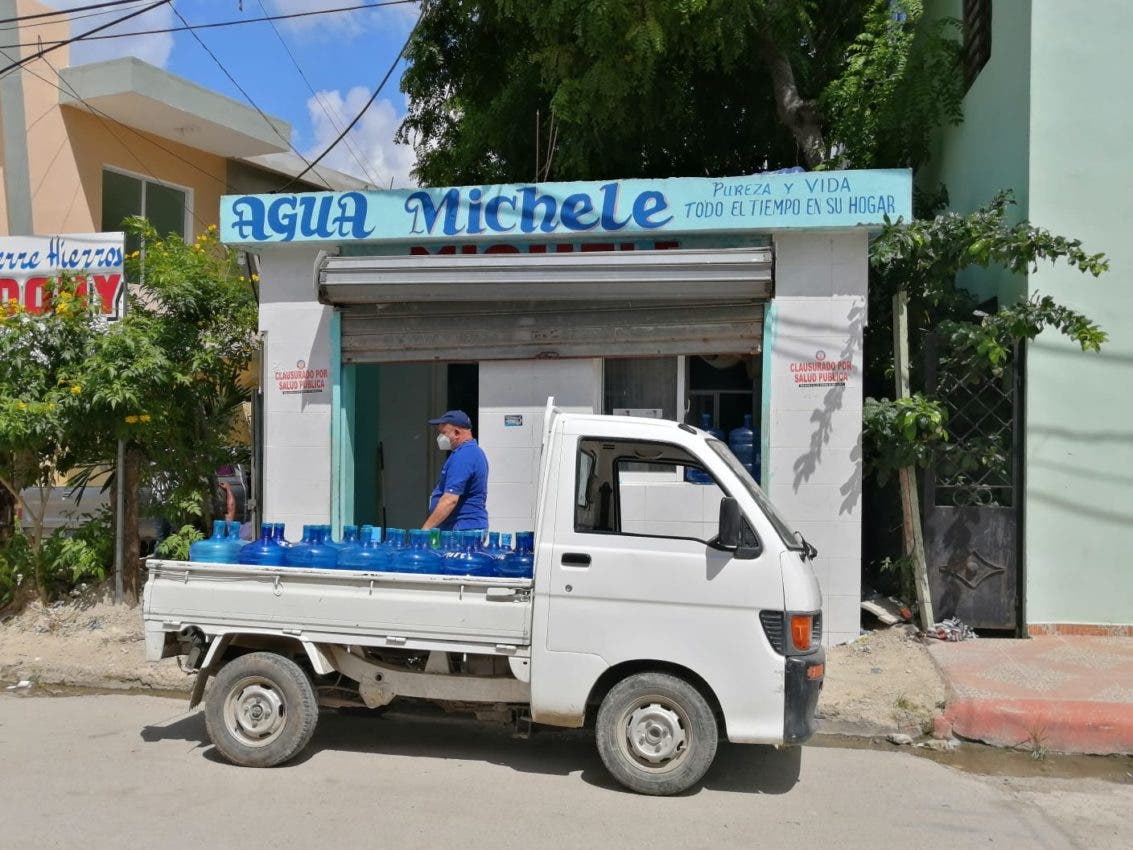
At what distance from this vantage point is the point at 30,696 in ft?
24.0

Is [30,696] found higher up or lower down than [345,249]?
lower down

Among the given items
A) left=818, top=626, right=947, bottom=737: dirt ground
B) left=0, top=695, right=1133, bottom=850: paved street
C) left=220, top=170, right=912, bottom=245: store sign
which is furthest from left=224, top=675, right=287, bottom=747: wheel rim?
left=220, top=170, right=912, bottom=245: store sign

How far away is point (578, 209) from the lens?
8.16 metres

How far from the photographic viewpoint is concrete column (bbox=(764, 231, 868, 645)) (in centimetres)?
783

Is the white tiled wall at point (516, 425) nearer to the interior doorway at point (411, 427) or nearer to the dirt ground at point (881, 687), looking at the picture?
the dirt ground at point (881, 687)

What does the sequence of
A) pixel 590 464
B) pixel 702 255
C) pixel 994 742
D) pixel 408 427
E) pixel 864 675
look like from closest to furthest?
pixel 590 464, pixel 994 742, pixel 864 675, pixel 702 255, pixel 408 427

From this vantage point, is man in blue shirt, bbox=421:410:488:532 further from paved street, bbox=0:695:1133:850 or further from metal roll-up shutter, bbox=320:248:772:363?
metal roll-up shutter, bbox=320:248:772:363

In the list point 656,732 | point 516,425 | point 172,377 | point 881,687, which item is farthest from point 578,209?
point 656,732

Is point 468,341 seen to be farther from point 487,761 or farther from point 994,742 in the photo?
point 994,742

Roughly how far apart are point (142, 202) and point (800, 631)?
15.6 meters

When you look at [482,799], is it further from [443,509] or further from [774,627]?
[443,509]

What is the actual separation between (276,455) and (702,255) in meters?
4.12

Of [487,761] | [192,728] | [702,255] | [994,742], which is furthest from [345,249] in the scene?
[994,742]

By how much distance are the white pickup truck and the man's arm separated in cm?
115
